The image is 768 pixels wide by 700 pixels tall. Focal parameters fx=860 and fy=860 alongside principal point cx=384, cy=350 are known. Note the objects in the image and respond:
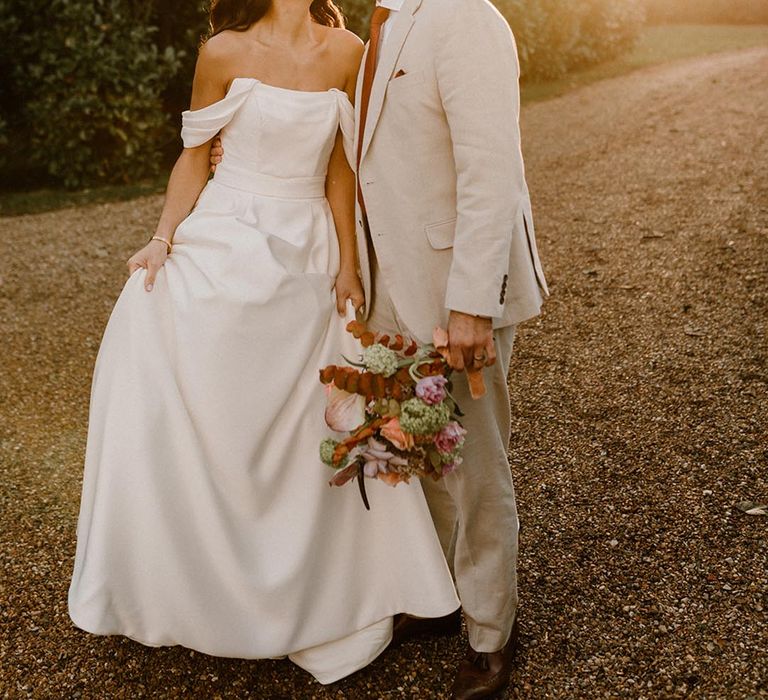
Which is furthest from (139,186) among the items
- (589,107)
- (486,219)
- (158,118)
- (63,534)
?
(486,219)

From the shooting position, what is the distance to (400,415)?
213 cm

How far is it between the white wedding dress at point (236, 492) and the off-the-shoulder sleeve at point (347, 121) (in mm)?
378

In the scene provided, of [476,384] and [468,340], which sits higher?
[468,340]

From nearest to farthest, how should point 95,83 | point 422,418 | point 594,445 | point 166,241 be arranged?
point 422,418
point 166,241
point 594,445
point 95,83

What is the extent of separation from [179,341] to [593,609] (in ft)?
5.27

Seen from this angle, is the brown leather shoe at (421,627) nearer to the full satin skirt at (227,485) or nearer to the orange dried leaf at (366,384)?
the full satin skirt at (227,485)

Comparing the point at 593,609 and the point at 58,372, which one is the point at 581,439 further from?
the point at 58,372

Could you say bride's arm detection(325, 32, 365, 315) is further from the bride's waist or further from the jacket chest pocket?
the jacket chest pocket

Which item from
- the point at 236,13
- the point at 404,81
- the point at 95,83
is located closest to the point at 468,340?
the point at 404,81

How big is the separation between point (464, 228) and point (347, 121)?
78 centimetres

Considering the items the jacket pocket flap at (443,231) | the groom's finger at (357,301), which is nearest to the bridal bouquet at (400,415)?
the jacket pocket flap at (443,231)

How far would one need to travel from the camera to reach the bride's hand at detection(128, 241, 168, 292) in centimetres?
260

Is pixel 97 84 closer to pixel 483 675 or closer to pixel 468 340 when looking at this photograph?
pixel 468 340

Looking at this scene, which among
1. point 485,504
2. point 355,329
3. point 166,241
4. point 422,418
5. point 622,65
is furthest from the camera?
point 622,65
